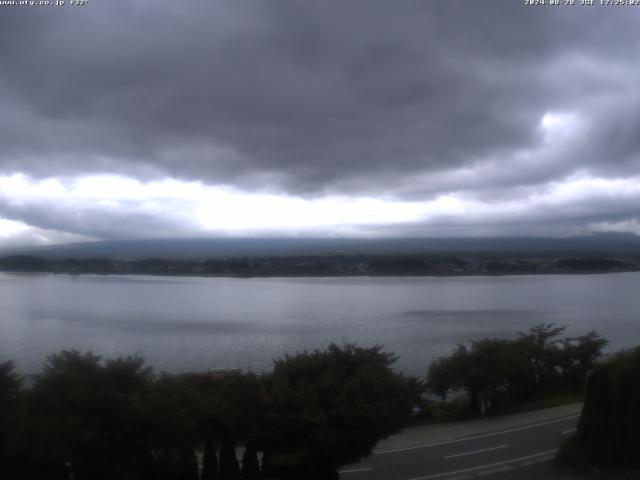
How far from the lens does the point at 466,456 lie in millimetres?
12547

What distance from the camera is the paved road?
11.5m

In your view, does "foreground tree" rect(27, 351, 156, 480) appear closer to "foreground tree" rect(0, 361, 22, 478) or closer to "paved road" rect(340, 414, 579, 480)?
"foreground tree" rect(0, 361, 22, 478)

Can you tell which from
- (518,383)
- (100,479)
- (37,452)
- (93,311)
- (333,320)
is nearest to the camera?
(37,452)

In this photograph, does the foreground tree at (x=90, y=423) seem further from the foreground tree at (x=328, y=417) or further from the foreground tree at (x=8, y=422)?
the foreground tree at (x=328, y=417)

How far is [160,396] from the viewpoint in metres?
9.43

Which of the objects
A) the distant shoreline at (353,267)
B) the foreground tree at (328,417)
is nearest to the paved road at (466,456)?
the foreground tree at (328,417)

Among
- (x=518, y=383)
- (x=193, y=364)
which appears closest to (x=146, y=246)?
(x=193, y=364)

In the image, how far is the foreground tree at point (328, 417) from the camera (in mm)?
9734

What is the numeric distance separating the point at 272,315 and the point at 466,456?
108 ft

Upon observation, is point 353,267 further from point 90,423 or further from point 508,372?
point 90,423

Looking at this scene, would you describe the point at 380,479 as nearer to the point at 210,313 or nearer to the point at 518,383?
the point at 518,383

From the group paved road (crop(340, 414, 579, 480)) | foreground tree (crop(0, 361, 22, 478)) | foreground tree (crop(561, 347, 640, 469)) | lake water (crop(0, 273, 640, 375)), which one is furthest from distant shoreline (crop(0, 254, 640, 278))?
foreground tree (crop(0, 361, 22, 478))

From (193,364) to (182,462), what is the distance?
58.1ft

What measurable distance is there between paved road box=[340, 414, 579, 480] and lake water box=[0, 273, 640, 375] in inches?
454
